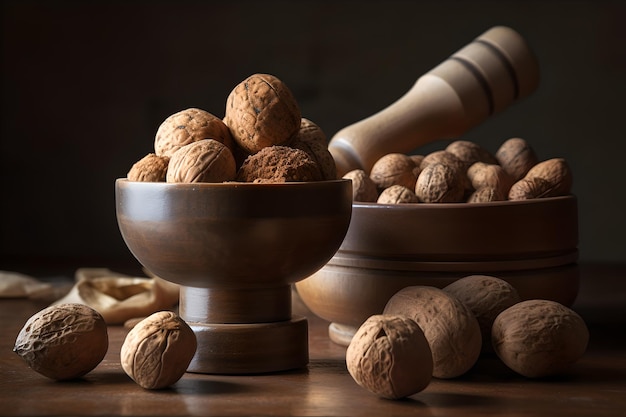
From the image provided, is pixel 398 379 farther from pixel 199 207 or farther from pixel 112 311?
pixel 112 311

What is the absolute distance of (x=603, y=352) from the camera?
5.02ft

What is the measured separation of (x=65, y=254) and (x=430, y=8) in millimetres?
1454

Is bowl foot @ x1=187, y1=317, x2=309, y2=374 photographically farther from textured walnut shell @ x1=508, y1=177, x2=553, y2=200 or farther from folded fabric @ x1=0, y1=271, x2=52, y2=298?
folded fabric @ x1=0, y1=271, x2=52, y2=298

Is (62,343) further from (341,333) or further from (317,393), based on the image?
(341,333)

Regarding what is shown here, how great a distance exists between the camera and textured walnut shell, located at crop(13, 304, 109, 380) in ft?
4.27

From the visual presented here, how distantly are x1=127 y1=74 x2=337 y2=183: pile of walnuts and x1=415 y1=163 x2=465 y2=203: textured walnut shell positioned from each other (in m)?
0.19

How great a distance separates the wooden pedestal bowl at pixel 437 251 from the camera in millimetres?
1536

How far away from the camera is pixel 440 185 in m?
1.58

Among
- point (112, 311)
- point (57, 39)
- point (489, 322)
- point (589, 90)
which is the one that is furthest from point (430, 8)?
point (489, 322)

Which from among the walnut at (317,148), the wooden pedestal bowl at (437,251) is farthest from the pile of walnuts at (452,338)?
the walnut at (317,148)

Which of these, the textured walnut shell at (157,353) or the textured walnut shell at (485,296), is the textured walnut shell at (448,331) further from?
the textured walnut shell at (157,353)

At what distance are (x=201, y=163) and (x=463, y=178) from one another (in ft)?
1.68

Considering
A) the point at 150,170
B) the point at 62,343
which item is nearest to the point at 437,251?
the point at 150,170

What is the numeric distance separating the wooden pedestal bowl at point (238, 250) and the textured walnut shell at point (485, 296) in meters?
0.20
